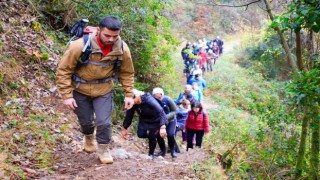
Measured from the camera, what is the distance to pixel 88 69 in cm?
446

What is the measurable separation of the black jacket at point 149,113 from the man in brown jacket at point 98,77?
0.93 m

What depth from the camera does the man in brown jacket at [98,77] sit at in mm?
4301

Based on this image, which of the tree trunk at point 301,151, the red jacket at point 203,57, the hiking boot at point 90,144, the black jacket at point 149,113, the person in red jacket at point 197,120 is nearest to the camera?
the hiking boot at point 90,144

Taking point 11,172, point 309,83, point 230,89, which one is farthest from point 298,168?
point 230,89

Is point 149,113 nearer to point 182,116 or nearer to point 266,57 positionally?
point 182,116

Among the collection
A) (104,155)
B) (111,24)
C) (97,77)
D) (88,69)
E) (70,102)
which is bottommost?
(104,155)

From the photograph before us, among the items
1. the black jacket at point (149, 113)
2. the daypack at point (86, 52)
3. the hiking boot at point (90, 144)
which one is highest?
the daypack at point (86, 52)

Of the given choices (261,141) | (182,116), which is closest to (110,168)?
(182,116)

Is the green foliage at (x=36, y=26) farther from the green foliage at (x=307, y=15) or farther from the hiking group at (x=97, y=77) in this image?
the green foliage at (x=307, y=15)

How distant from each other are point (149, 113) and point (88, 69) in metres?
1.76

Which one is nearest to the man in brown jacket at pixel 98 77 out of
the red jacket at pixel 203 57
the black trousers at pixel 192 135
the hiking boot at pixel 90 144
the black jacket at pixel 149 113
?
the hiking boot at pixel 90 144

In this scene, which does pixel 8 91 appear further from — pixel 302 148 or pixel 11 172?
pixel 302 148

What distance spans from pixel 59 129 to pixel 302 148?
200 inches

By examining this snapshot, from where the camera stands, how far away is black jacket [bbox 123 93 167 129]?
5738mm
